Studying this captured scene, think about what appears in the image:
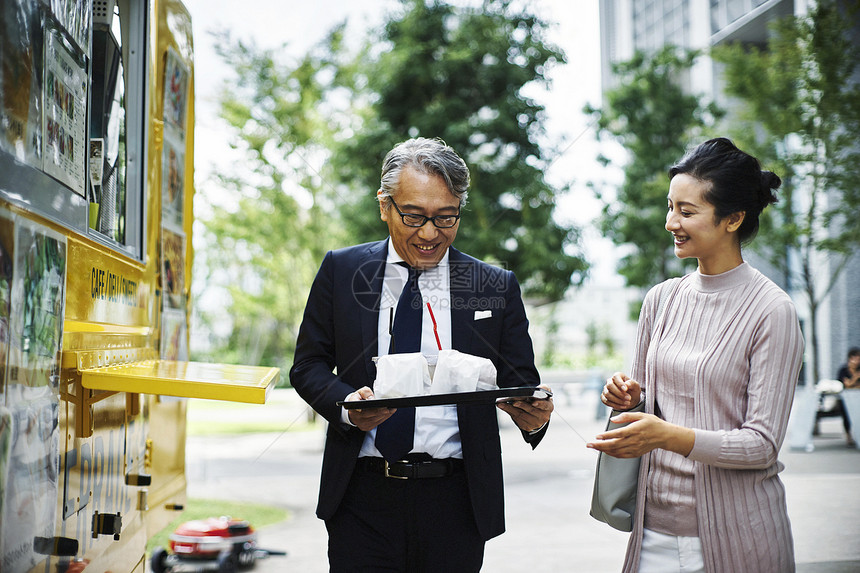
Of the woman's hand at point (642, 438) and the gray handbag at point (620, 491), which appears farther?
the gray handbag at point (620, 491)

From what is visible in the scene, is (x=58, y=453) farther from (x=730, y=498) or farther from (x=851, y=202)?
(x=851, y=202)

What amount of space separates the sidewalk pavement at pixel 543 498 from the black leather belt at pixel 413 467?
71 cm

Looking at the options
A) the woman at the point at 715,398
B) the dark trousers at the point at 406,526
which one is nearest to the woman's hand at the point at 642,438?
the woman at the point at 715,398

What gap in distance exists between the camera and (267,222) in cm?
1282

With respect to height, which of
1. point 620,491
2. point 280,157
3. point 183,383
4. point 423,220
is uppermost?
point 280,157

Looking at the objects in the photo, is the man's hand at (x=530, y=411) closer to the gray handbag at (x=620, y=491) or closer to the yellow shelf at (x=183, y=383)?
the gray handbag at (x=620, y=491)

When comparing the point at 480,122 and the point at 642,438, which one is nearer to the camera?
the point at 642,438

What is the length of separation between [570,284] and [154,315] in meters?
7.68

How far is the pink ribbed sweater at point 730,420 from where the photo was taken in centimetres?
205

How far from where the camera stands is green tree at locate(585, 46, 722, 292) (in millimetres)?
13922

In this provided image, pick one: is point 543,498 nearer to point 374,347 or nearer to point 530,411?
point 374,347

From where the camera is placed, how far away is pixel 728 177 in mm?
2184

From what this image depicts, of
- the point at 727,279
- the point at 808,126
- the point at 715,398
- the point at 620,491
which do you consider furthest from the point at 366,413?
the point at 808,126

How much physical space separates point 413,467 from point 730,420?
35.3 inches
